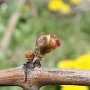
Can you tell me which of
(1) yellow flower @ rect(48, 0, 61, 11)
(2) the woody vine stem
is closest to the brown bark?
(2) the woody vine stem

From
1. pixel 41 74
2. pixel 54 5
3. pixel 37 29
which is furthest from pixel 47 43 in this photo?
pixel 54 5

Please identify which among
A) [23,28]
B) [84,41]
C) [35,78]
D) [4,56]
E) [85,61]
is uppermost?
[23,28]

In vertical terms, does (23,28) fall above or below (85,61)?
above

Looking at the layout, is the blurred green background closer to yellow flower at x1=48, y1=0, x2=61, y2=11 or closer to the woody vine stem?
yellow flower at x1=48, y1=0, x2=61, y2=11

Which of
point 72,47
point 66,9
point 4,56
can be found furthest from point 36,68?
point 66,9

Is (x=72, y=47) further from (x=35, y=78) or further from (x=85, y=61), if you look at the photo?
(x=35, y=78)

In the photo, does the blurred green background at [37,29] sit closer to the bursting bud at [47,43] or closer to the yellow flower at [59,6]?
the yellow flower at [59,6]

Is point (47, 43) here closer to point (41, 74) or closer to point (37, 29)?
point (41, 74)
